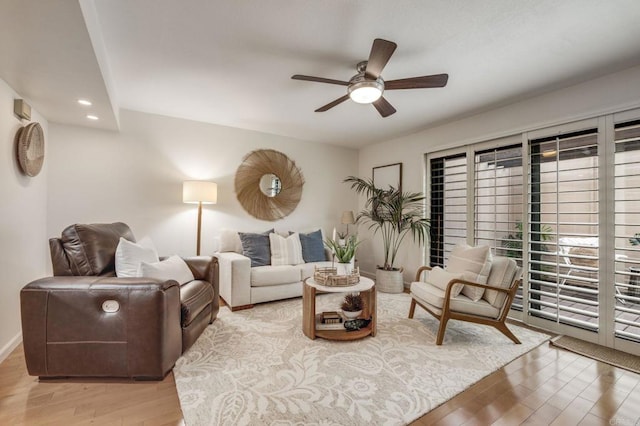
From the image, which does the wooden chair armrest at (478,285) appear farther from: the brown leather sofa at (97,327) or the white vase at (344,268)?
the brown leather sofa at (97,327)

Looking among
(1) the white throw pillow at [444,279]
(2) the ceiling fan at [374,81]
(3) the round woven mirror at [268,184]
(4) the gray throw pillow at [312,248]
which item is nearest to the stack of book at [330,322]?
(1) the white throw pillow at [444,279]

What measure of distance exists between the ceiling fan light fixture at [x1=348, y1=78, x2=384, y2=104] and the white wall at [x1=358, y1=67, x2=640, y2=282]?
1.89 metres

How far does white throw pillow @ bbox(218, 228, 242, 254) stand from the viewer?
3.88 meters

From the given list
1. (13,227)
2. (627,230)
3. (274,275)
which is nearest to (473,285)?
(627,230)

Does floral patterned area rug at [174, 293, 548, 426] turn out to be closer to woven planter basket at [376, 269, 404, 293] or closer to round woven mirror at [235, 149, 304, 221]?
woven planter basket at [376, 269, 404, 293]

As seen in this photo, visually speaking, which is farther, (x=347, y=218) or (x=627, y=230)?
(x=347, y=218)

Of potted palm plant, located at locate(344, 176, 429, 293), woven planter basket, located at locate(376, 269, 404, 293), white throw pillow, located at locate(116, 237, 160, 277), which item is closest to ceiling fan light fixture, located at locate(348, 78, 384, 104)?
potted palm plant, located at locate(344, 176, 429, 293)

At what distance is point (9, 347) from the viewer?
2254mm

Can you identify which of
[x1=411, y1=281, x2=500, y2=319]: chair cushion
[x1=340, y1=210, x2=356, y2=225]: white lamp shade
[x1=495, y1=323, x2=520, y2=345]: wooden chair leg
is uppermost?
[x1=340, y1=210, x2=356, y2=225]: white lamp shade

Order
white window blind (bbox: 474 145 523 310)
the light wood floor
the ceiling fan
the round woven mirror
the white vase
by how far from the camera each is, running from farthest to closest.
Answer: the round woven mirror, white window blind (bbox: 474 145 523 310), the white vase, the ceiling fan, the light wood floor

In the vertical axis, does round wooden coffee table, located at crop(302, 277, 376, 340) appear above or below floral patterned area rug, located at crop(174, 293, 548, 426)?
above

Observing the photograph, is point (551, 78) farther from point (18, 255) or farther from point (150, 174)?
point (18, 255)

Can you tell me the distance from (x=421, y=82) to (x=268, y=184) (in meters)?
2.89

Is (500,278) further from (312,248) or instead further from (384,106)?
(312,248)
